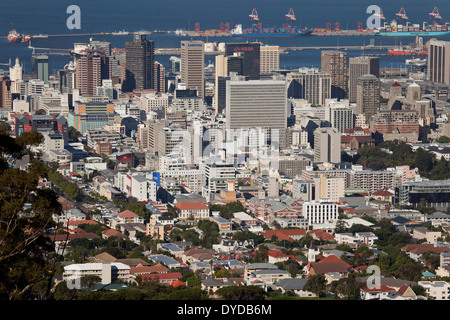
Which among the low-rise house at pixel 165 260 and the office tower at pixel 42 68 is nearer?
the low-rise house at pixel 165 260

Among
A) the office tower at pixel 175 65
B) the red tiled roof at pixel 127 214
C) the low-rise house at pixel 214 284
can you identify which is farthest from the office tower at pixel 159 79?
the low-rise house at pixel 214 284

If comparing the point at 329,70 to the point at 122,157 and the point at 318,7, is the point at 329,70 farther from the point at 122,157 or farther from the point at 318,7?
the point at 318,7

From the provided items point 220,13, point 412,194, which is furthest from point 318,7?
point 412,194

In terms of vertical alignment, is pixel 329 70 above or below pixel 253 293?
above

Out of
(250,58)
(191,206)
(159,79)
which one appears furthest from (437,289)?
(159,79)

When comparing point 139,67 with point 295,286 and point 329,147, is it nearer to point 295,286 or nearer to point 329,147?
point 329,147

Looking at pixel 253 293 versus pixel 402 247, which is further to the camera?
pixel 402 247

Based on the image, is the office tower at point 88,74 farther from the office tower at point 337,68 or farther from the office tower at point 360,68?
the office tower at point 360,68
